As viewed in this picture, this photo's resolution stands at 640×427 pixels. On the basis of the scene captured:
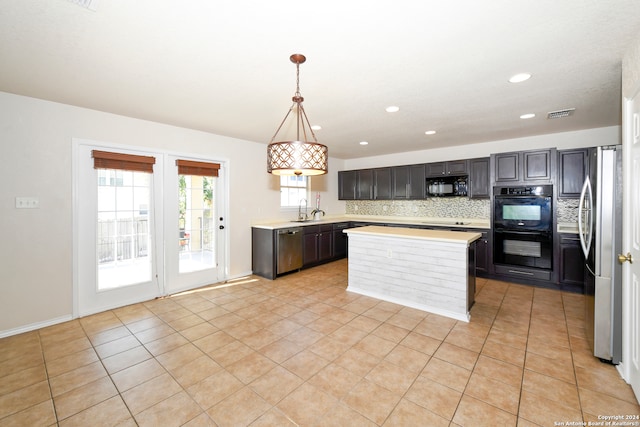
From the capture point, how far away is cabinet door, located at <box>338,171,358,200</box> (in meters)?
6.65

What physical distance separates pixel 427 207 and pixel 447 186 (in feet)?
2.56

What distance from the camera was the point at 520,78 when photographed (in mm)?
2455

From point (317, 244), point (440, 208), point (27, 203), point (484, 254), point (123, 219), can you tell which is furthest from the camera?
point (440, 208)

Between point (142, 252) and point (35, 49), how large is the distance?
2483mm

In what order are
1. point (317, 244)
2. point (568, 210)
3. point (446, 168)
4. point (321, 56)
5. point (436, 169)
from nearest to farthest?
point (321, 56)
point (568, 210)
point (446, 168)
point (436, 169)
point (317, 244)

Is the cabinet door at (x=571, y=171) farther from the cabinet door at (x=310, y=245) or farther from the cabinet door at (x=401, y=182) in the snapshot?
the cabinet door at (x=310, y=245)

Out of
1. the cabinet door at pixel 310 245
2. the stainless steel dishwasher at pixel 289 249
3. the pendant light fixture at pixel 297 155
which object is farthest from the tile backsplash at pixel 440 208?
the pendant light fixture at pixel 297 155

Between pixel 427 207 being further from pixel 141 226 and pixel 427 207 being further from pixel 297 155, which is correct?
pixel 141 226

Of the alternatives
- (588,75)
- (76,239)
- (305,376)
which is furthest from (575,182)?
(76,239)

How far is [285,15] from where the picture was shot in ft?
5.33

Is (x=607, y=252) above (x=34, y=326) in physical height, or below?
above

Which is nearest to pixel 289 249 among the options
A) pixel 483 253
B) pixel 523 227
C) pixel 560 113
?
pixel 483 253

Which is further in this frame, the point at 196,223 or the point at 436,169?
the point at 436,169

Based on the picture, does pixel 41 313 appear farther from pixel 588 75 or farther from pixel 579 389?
pixel 588 75
